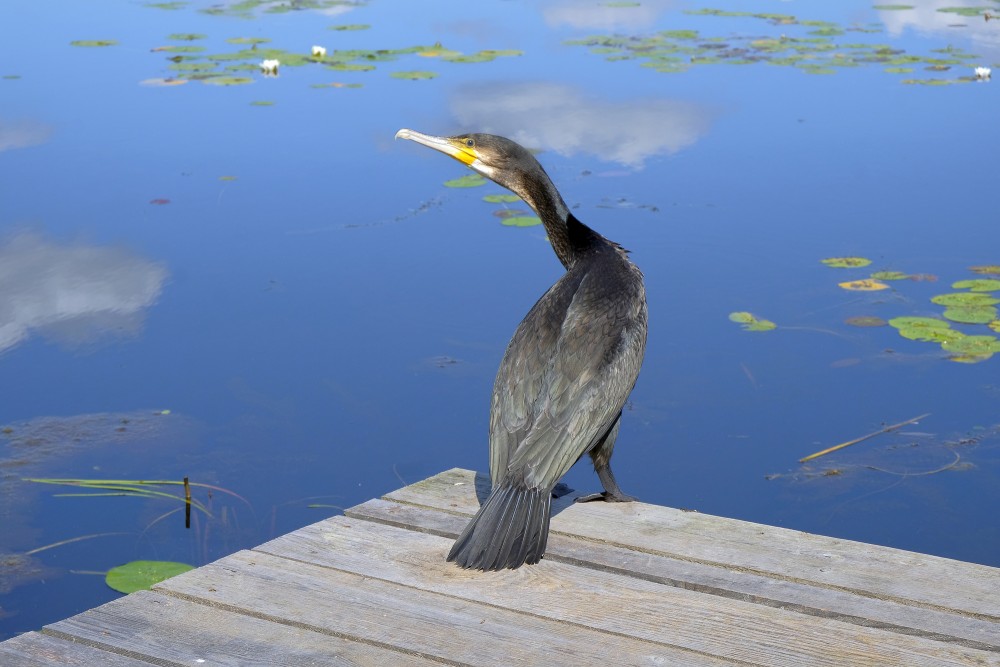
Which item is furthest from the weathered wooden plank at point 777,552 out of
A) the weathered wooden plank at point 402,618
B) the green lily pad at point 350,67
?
the green lily pad at point 350,67

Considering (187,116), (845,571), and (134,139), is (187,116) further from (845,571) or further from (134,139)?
(845,571)

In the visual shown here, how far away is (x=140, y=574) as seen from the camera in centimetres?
347

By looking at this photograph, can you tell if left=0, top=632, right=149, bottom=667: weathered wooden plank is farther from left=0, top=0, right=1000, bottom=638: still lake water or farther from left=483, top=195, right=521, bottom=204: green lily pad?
left=483, top=195, right=521, bottom=204: green lily pad

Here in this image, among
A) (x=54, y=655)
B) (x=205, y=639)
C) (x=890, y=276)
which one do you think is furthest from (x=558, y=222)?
(x=890, y=276)

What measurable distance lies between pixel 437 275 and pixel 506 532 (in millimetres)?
3129

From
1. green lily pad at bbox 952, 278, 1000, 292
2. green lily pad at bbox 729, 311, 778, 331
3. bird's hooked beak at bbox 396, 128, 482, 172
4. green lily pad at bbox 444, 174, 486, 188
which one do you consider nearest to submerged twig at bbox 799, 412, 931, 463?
green lily pad at bbox 729, 311, 778, 331

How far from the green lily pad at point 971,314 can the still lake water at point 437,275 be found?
0.10m

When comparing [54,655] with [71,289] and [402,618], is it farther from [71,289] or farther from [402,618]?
[71,289]

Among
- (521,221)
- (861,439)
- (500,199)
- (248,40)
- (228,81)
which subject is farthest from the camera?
(248,40)

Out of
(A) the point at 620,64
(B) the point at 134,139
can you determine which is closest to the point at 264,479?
(B) the point at 134,139

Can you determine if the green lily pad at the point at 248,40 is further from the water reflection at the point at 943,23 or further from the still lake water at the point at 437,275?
the water reflection at the point at 943,23

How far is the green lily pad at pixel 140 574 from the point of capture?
3.43 metres

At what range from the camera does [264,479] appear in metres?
4.00

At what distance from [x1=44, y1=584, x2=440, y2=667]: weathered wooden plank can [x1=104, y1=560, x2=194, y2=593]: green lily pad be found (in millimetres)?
1062
